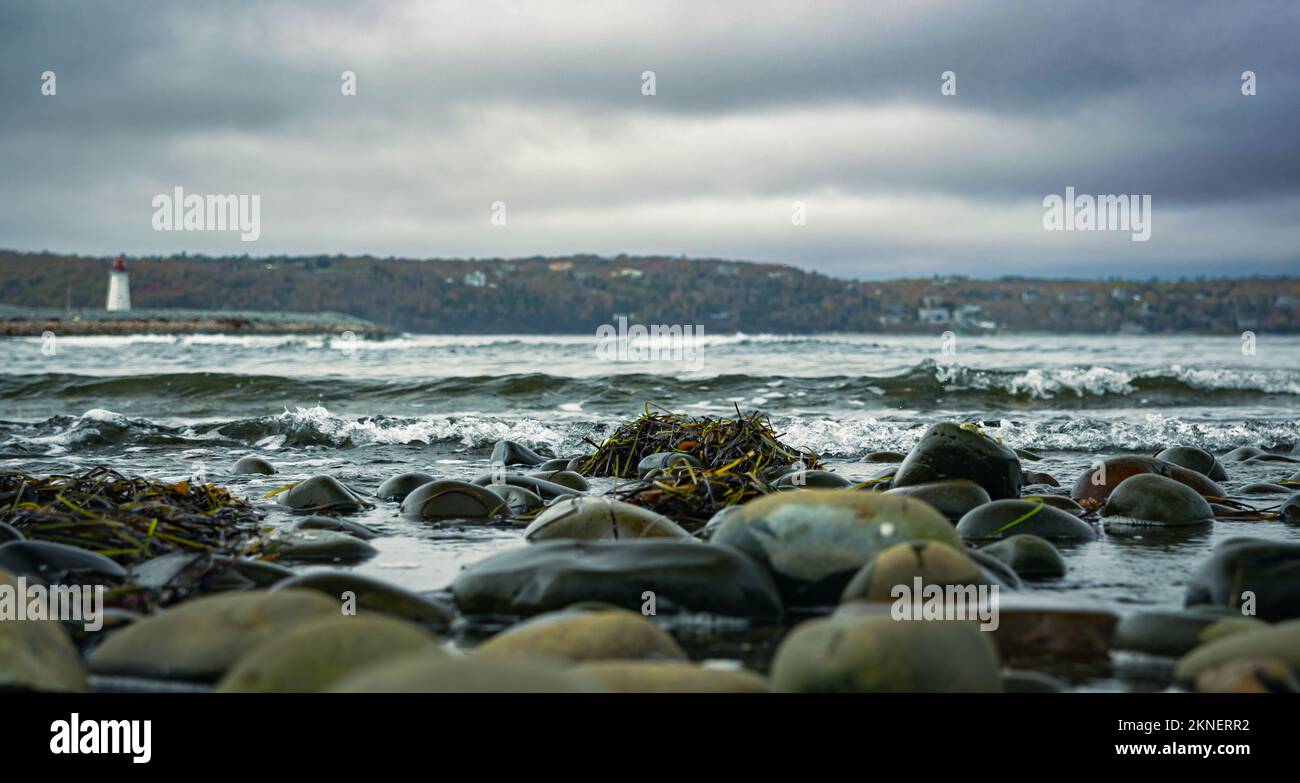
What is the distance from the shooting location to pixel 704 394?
17.1m

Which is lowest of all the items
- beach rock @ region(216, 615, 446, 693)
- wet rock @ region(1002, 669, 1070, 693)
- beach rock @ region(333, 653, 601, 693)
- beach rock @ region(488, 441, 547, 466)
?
beach rock @ region(488, 441, 547, 466)

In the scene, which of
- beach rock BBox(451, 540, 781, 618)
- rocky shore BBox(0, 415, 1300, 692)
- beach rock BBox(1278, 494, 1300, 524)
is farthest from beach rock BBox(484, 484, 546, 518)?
beach rock BBox(1278, 494, 1300, 524)

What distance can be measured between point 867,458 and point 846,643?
6881 millimetres

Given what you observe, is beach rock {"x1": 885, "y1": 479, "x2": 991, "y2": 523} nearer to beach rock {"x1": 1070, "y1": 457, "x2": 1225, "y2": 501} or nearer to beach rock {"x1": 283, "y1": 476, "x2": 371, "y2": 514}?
beach rock {"x1": 1070, "y1": 457, "x2": 1225, "y2": 501}

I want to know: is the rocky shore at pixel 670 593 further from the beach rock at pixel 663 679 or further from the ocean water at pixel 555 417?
the ocean water at pixel 555 417

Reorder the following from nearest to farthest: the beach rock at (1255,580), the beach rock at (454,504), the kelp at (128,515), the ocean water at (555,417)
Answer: the beach rock at (1255,580) → the kelp at (128,515) → the ocean water at (555,417) → the beach rock at (454,504)

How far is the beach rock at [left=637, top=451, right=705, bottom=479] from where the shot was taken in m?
6.11

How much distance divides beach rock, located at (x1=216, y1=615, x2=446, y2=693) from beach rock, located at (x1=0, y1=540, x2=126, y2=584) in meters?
1.91

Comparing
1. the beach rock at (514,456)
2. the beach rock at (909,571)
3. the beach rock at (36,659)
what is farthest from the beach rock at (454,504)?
the beach rock at (36,659)

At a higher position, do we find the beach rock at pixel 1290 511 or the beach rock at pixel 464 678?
the beach rock at pixel 464 678

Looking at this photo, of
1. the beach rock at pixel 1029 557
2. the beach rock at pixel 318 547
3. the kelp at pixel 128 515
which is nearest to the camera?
the beach rock at pixel 1029 557

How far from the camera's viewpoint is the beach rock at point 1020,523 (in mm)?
4957

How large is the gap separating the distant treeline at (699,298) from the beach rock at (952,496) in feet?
189

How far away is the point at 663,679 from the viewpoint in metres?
2.17
